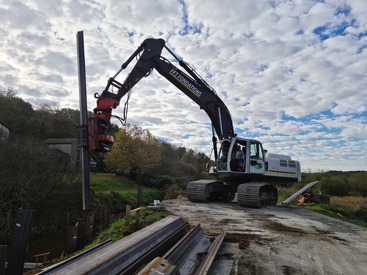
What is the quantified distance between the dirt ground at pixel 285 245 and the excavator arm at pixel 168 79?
3.33 metres

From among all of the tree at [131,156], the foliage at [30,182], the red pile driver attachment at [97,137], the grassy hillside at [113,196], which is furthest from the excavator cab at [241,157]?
the tree at [131,156]

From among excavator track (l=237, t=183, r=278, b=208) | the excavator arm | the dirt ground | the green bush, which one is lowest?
the dirt ground

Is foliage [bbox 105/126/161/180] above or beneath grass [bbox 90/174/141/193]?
above

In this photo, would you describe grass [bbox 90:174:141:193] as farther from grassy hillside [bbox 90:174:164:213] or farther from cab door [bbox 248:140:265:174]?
cab door [bbox 248:140:265:174]

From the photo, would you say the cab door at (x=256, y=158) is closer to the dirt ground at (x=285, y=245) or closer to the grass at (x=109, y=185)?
the dirt ground at (x=285, y=245)

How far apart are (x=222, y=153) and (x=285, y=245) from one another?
302 inches

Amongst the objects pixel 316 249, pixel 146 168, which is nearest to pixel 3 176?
pixel 316 249

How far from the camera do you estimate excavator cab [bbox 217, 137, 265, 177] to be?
13516 millimetres

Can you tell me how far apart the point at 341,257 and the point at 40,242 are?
12774mm

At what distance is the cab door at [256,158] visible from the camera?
44.6 feet

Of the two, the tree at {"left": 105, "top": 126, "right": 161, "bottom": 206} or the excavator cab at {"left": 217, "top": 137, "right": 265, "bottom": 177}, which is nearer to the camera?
the excavator cab at {"left": 217, "top": 137, "right": 265, "bottom": 177}

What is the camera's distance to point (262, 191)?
43.5 ft

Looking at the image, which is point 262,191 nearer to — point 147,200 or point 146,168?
point 147,200

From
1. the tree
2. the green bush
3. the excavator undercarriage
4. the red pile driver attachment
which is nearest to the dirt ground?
the excavator undercarriage
